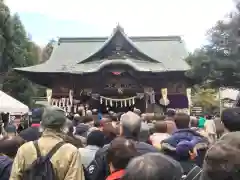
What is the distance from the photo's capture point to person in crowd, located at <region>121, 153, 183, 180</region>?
157 cm

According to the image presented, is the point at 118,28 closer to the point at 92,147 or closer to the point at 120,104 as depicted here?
the point at 120,104

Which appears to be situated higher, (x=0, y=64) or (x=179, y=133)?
(x=0, y=64)

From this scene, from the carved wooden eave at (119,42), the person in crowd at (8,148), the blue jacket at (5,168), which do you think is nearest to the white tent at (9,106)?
the carved wooden eave at (119,42)

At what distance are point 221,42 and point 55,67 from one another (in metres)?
10.6

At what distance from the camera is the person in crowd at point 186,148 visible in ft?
11.6

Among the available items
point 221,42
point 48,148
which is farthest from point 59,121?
point 221,42

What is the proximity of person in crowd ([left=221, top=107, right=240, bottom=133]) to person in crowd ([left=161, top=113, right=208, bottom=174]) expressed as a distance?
467mm

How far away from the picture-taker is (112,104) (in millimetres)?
20047

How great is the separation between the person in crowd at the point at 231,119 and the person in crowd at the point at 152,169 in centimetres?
161

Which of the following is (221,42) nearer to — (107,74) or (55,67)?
(107,74)

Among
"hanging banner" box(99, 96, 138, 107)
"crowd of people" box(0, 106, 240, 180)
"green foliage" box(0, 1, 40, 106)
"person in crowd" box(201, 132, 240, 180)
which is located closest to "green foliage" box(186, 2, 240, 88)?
"hanging banner" box(99, 96, 138, 107)

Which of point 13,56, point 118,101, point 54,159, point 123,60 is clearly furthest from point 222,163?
point 13,56

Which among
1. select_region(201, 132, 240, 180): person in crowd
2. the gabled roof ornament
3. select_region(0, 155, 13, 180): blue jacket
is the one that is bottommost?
select_region(0, 155, 13, 180): blue jacket

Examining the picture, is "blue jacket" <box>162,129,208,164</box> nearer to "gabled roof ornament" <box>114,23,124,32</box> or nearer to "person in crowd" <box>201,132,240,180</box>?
"person in crowd" <box>201,132,240,180</box>
